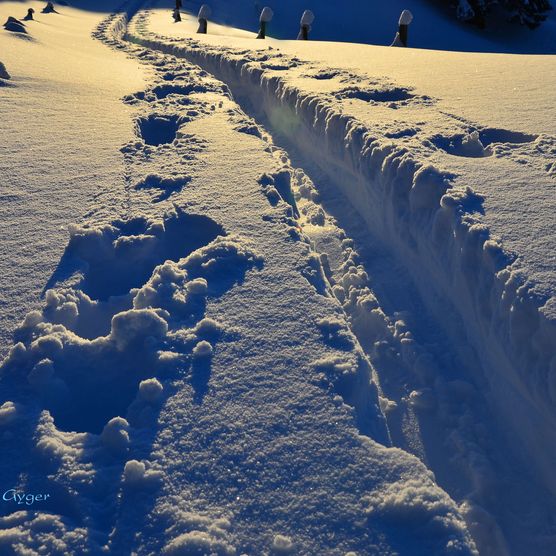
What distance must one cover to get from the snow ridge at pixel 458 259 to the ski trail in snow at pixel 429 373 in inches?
4.0

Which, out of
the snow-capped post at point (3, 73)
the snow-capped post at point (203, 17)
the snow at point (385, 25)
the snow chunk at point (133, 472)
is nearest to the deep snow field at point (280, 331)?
the snow chunk at point (133, 472)

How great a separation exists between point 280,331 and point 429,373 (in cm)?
91

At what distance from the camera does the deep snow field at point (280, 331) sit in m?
2.04

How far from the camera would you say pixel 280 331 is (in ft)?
9.19

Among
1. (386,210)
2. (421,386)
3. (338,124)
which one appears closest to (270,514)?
(421,386)

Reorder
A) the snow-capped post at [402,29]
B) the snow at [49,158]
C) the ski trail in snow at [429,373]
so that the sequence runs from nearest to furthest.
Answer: the ski trail in snow at [429,373], the snow at [49,158], the snow-capped post at [402,29]

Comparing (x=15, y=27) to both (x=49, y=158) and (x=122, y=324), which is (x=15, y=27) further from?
(x=122, y=324)

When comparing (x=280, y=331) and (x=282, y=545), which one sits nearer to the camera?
(x=282, y=545)

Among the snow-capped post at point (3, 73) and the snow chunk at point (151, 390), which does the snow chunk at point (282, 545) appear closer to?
the snow chunk at point (151, 390)

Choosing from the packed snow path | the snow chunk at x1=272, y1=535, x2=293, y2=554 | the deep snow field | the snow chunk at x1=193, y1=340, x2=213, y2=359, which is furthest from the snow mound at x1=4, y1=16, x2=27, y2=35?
the snow chunk at x1=272, y1=535, x2=293, y2=554

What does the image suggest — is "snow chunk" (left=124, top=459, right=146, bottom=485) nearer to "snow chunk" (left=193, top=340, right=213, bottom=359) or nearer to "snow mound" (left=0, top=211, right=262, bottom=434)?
"snow mound" (left=0, top=211, right=262, bottom=434)

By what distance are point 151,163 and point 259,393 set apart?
8.68 ft

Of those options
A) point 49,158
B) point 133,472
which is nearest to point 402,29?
point 49,158

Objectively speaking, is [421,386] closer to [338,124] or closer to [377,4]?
[338,124]
